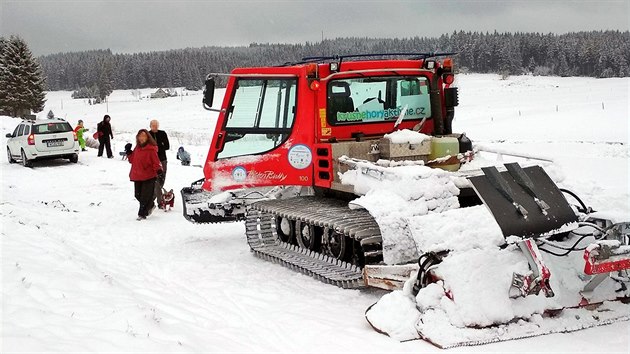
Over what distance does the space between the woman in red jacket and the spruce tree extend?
51716mm

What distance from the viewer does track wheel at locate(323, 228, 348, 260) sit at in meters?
7.32

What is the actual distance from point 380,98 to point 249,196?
2.35 metres

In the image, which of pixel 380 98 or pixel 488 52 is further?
pixel 488 52

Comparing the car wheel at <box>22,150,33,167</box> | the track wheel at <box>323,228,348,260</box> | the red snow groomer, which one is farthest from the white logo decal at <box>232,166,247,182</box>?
the car wheel at <box>22,150,33,167</box>

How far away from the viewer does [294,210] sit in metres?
7.80

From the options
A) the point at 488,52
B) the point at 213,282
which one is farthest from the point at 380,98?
the point at 488,52

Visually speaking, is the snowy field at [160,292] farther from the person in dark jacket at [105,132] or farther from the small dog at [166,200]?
the person in dark jacket at [105,132]

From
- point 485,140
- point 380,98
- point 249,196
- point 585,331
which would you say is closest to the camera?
point 585,331

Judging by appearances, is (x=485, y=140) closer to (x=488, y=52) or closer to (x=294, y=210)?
(x=294, y=210)

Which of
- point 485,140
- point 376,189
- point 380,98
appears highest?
point 380,98

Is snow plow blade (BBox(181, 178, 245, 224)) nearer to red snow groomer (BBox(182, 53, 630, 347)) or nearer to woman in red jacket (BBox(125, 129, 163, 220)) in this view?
red snow groomer (BBox(182, 53, 630, 347))

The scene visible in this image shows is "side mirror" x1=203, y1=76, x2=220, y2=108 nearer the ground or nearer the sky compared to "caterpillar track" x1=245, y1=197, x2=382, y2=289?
nearer the sky

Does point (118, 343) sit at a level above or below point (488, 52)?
below

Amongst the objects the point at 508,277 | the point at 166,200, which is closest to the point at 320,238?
the point at 508,277
